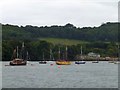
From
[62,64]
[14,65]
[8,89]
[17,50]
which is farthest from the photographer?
[17,50]

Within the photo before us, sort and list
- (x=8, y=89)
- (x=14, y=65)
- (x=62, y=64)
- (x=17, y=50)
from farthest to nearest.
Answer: (x=17, y=50), (x=62, y=64), (x=14, y=65), (x=8, y=89)

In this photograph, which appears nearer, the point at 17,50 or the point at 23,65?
the point at 23,65

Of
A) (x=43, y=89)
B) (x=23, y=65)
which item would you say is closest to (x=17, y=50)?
(x=23, y=65)

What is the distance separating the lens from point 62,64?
515 feet

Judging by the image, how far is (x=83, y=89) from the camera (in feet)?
162

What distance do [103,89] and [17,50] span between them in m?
137

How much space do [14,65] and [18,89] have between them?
9062cm

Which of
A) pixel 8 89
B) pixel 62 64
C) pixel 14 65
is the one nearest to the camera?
pixel 8 89

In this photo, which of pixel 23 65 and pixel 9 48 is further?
pixel 9 48

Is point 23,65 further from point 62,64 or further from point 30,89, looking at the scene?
point 30,89

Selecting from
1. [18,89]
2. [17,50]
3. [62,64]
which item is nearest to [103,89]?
[18,89]

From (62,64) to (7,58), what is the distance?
1754 inches

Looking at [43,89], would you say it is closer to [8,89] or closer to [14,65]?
[8,89]

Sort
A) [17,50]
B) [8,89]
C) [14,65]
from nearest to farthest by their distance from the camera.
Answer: [8,89], [14,65], [17,50]
